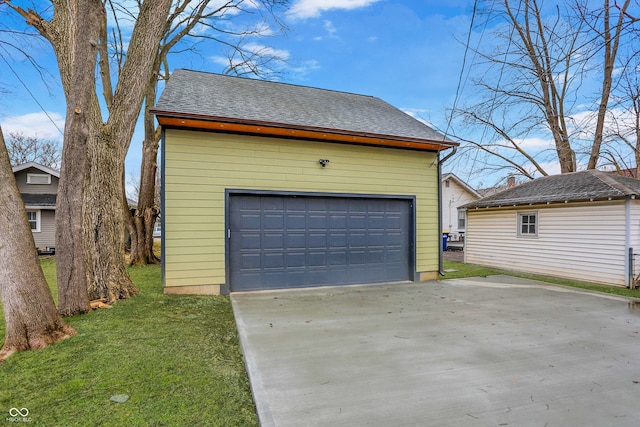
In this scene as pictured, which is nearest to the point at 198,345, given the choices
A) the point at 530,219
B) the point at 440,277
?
the point at 440,277

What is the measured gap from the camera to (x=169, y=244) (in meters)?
5.88

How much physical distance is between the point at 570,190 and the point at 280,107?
8.49 metres

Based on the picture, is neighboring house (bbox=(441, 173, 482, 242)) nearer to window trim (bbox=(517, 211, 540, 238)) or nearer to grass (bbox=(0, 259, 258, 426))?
window trim (bbox=(517, 211, 540, 238))

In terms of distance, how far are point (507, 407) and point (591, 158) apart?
1428cm

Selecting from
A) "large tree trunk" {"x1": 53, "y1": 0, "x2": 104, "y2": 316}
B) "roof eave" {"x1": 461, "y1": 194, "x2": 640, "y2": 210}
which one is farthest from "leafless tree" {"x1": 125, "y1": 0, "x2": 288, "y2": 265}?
"roof eave" {"x1": 461, "y1": 194, "x2": 640, "y2": 210}

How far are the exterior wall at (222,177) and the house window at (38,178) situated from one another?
14862 mm

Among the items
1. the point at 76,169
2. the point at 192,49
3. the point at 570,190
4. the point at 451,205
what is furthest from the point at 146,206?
the point at 451,205

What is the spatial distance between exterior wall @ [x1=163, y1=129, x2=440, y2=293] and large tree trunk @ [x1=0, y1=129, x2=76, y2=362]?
2546 mm

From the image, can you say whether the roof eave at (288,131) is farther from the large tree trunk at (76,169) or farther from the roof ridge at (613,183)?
the roof ridge at (613,183)

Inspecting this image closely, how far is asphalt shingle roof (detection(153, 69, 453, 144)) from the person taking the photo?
6.18m

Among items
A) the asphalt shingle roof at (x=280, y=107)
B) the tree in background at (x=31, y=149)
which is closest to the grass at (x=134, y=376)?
the asphalt shingle roof at (x=280, y=107)

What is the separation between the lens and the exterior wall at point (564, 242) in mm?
8017

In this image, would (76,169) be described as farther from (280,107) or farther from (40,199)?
(40,199)

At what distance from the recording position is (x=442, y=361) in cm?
310
